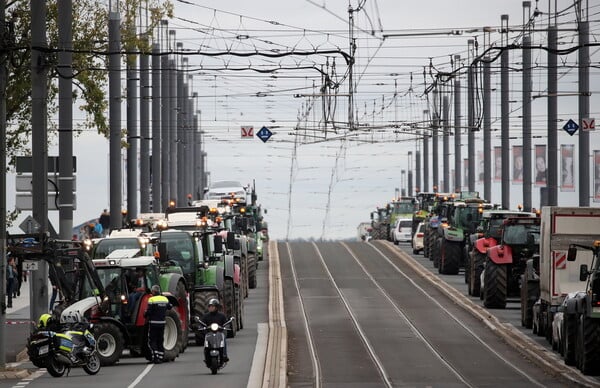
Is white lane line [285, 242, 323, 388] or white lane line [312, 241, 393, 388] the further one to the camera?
white lane line [312, 241, 393, 388]

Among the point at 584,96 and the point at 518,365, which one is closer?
the point at 518,365

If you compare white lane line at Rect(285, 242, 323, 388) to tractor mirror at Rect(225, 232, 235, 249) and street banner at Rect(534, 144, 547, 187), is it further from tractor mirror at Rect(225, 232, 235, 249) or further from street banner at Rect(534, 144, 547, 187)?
street banner at Rect(534, 144, 547, 187)

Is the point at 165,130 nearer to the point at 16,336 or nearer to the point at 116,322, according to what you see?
the point at 16,336

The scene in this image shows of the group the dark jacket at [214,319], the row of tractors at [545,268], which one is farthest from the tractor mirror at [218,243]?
the row of tractors at [545,268]

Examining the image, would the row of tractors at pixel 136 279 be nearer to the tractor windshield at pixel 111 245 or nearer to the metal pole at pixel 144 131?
the tractor windshield at pixel 111 245

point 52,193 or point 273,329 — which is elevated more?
point 52,193

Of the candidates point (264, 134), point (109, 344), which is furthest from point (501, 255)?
point (264, 134)

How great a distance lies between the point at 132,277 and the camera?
120 feet

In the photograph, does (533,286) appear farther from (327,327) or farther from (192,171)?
(192,171)

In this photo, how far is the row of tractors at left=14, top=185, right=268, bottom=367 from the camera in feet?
117

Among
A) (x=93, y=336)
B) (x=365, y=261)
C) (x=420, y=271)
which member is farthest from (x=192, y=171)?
(x=93, y=336)

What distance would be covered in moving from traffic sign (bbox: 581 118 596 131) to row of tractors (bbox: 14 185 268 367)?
64.9 ft

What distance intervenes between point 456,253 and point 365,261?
35.8 feet

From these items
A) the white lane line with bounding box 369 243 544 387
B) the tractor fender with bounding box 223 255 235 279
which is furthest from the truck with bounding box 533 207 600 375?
the tractor fender with bounding box 223 255 235 279
